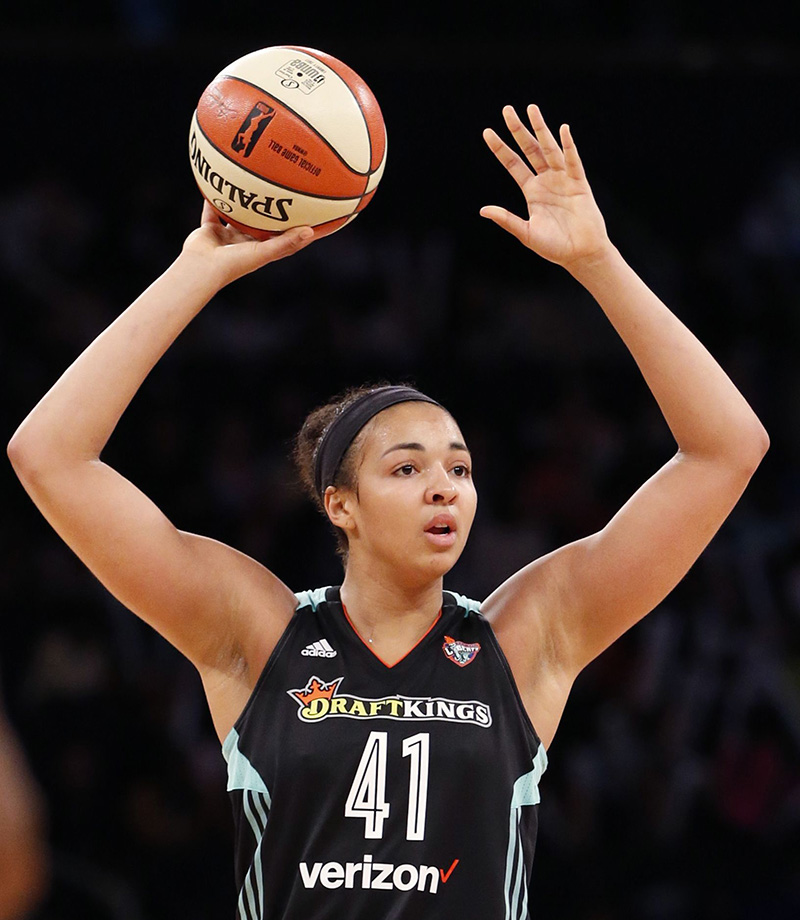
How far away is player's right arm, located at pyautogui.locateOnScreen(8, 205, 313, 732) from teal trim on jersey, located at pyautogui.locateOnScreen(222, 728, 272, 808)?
0.08 metres

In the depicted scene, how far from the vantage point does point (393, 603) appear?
3.45 metres

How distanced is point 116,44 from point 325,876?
5922 millimetres

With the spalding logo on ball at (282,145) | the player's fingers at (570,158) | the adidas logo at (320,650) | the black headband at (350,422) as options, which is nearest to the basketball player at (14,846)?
the adidas logo at (320,650)

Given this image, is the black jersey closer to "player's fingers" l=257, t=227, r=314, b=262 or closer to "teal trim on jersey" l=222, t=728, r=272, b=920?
"teal trim on jersey" l=222, t=728, r=272, b=920

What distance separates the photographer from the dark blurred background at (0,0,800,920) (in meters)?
7.12

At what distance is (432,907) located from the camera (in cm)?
308

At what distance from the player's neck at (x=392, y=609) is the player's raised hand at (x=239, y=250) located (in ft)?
2.67

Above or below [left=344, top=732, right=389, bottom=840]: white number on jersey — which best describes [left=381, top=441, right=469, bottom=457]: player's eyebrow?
above

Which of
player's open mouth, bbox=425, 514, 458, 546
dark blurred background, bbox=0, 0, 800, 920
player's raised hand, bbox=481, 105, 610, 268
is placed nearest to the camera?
player's open mouth, bbox=425, 514, 458, 546

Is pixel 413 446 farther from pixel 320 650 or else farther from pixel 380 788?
pixel 380 788

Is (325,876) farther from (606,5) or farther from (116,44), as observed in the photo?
(606,5)

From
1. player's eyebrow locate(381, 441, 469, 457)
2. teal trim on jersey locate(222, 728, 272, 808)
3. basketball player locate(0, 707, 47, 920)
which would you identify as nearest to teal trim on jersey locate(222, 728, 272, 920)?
teal trim on jersey locate(222, 728, 272, 808)

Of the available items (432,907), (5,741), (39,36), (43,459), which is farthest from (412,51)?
(5,741)

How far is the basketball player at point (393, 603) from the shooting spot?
10.3 ft
